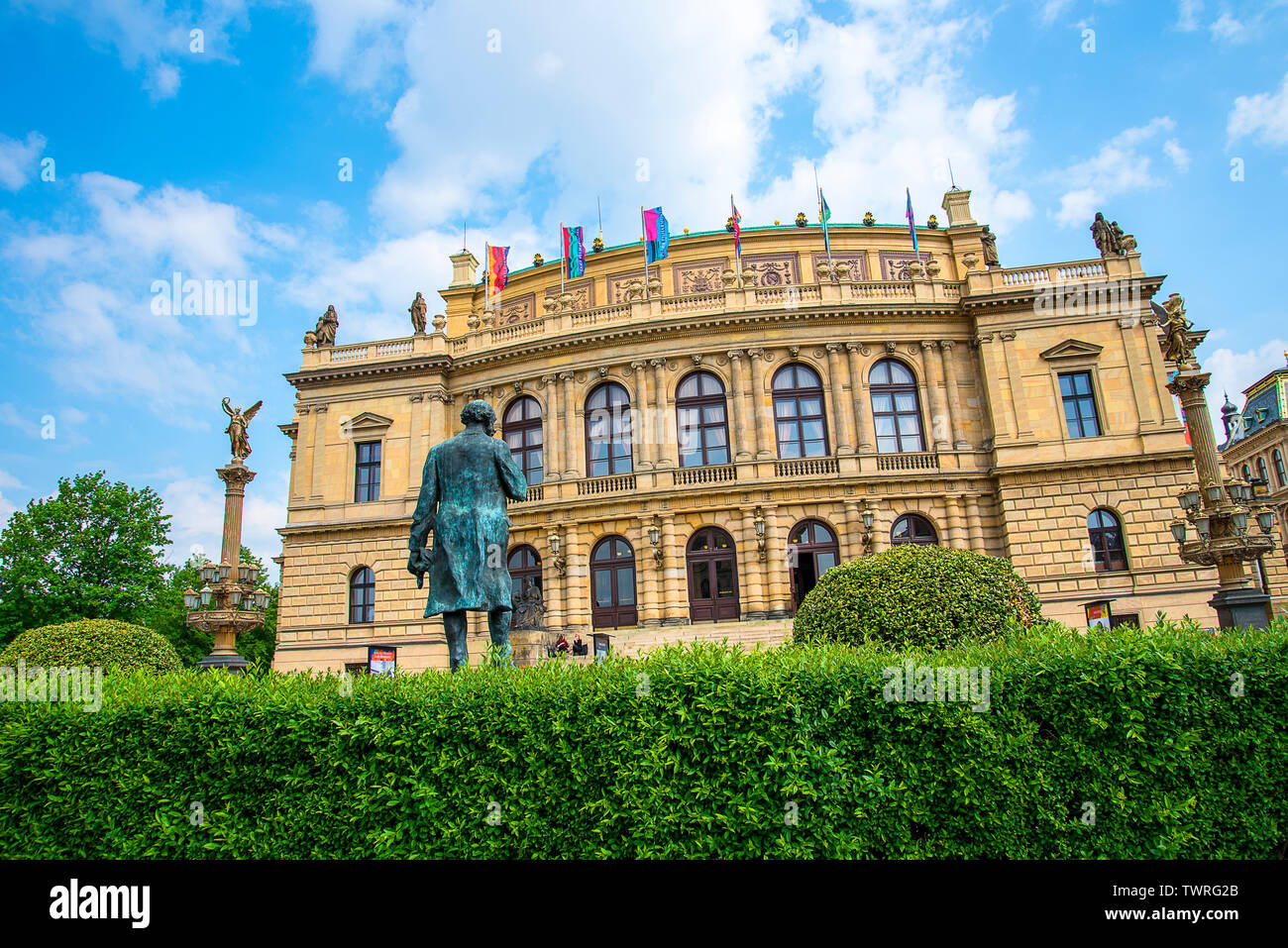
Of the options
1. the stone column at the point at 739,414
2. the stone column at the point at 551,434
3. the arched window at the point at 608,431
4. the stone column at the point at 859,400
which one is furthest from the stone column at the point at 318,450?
the stone column at the point at 859,400

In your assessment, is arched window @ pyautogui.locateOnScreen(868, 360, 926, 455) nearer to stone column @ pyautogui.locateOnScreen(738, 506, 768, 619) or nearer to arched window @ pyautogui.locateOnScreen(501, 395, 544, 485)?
stone column @ pyautogui.locateOnScreen(738, 506, 768, 619)

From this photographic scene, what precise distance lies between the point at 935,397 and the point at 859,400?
319 cm

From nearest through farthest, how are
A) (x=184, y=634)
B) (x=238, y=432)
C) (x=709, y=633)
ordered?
(x=238, y=432) → (x=709, y=633) → (x=184, y=634)

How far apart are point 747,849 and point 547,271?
34.8 metres

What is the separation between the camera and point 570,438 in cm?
3122

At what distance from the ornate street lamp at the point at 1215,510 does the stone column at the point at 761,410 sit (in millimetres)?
13373

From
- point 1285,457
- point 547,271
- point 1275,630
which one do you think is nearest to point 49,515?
point 547,271

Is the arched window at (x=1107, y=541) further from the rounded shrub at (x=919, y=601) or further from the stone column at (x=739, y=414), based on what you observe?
the rounded shrub at (x=919, y=601)

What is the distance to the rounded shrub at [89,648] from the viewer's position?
44.5ft

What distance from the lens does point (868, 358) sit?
30.3 meters

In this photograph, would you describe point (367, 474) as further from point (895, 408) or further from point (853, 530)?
point (895, 408)

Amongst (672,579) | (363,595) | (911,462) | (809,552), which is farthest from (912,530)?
(363,595)

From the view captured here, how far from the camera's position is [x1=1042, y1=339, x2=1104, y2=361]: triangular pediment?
1152 inches
